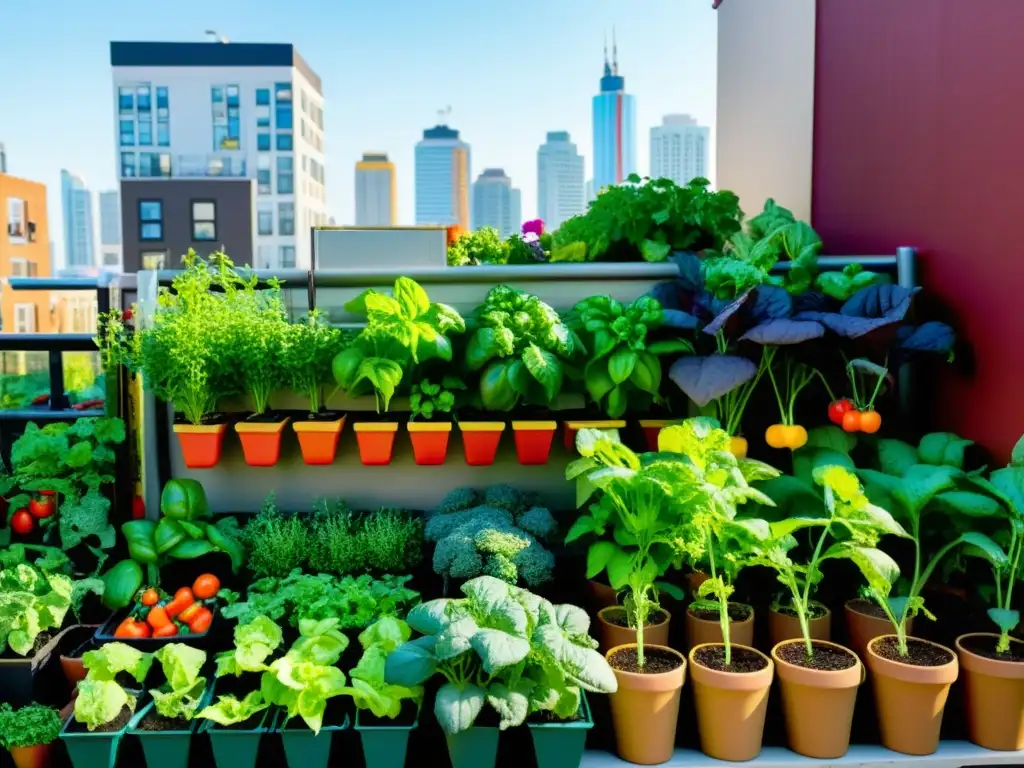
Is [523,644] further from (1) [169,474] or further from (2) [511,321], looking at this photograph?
(1) [169,474]

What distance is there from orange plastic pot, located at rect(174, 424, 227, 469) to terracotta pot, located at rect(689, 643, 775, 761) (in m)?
1.51

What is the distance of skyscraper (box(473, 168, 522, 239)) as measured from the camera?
8606 centimetres

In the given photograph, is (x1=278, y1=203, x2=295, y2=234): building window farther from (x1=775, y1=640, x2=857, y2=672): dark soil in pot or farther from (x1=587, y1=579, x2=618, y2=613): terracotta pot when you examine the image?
(x1=775, y1=640, x2=857, y2=672): dark soil in pot

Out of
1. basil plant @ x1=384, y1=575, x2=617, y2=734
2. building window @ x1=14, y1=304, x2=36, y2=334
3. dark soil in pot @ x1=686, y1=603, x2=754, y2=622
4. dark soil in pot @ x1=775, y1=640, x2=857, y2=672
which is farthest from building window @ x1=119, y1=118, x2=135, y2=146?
dark soil in pot @ x1=775, y1=640, x2=857, y2=672

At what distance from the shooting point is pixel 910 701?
2.24 metres

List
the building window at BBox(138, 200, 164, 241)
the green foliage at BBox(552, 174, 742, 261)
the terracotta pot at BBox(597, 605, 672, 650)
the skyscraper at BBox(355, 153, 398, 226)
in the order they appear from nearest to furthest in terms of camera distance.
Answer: the terracotta pot at BBox(597, 605, 672, 650) → the green foliage at BBox(552, 174, 742, 261) → the building window at BBox(138, 200, 164, 241) → the skyscraper at BBox(355, 153, 398, 226)

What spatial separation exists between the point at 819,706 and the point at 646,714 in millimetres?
418

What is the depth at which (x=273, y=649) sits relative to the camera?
90.5 inches

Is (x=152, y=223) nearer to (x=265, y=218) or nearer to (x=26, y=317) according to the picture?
(x=26, y=317)

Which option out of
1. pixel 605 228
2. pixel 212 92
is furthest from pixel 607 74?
pixel 605 228

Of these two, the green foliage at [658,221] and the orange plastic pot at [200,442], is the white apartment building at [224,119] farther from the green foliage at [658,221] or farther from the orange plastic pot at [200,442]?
the orange plastic pot at [200,442]

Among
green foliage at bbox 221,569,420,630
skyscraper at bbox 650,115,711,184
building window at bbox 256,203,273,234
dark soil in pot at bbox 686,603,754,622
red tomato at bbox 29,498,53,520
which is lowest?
dark soil in pot at bbox 686,603,754,622

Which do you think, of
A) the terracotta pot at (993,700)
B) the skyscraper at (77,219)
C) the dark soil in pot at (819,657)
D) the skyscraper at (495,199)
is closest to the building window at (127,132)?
the skyscraper at (495,199)

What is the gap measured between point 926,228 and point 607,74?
66.5 metres
